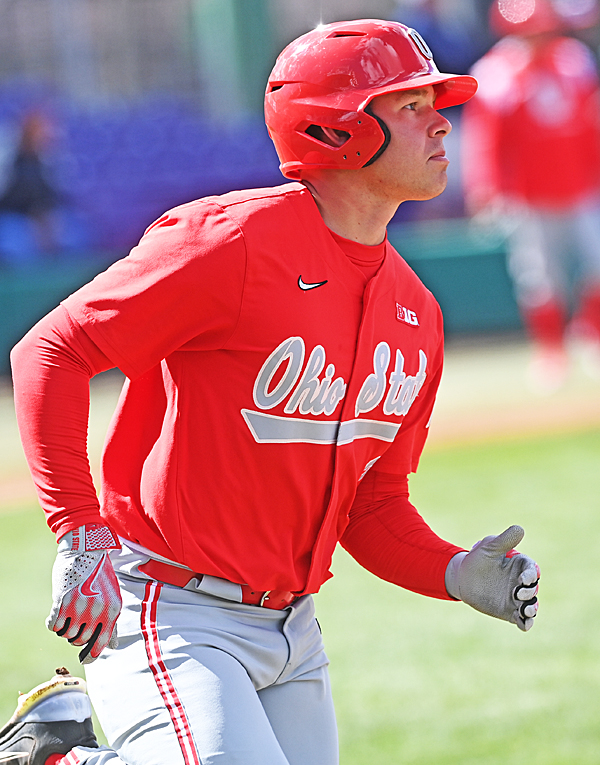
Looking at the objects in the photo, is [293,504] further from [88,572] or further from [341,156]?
[341,156]

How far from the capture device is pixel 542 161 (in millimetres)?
10570

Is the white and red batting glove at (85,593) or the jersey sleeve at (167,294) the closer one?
the white and red batting glove at (85,593)

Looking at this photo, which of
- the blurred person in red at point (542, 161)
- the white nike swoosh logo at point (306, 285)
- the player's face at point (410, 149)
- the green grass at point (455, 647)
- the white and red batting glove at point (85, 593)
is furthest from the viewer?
the blurred person in red at point (542, 161)

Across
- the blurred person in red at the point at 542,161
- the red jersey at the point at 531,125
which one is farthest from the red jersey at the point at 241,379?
the red jersey at the point at 531,125

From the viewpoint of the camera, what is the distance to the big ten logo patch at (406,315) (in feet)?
9.43

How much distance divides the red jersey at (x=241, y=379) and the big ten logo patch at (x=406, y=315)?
5 cm

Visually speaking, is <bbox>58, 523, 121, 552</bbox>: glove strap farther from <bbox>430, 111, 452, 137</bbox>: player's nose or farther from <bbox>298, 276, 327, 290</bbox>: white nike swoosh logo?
<bbox>430, 111, 452, 137</bbox>: player's nose

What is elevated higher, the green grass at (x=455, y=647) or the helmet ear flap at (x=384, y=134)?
the helmet ear flap at (x=384, y=134)

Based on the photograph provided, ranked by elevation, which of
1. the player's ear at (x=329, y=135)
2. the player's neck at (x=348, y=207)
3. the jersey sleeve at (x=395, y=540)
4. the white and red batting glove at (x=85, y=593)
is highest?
the player's ear at (x=329, y=135)

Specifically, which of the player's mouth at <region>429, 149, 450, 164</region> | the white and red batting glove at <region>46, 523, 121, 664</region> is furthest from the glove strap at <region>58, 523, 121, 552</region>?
the player's mouth at <region>429, 149, 450, 164</region>

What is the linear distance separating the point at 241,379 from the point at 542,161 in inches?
336

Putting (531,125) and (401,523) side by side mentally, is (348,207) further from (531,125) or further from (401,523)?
(531,125)

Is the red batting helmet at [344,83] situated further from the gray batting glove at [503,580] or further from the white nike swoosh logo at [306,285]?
the gray batting glove at [503,580]

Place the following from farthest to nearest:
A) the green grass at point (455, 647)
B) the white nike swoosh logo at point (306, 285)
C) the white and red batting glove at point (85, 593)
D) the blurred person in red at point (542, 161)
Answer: the blurred person in red at point (542, 161) → the green grass at point (455, 647) → the white nike swoosh logo at point (306, 285) → the white and red batting glove at point (85, 593)
